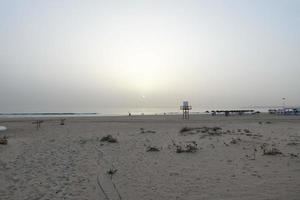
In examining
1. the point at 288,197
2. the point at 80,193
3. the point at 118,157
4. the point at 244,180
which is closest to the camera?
the point at 288,197

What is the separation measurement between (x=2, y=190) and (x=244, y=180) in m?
6.70

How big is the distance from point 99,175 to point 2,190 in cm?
284

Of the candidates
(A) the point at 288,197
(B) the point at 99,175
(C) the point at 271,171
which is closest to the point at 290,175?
(C) the point at 271,171

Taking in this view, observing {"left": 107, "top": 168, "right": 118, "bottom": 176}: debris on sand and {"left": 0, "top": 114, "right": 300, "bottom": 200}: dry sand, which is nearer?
{"left": 0, "top": 114, "right": 300, "bottom": 200}: dry sand

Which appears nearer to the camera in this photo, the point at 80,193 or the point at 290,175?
the point at 80,193

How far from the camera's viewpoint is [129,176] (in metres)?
9.93

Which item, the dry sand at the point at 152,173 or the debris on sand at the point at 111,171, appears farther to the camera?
the debris on sand at the point at 111,171

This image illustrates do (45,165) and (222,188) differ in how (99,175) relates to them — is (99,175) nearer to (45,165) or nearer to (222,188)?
(45,165)

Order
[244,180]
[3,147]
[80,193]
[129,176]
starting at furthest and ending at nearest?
[3,147]
[129,176]
[244,180]
[80,193]

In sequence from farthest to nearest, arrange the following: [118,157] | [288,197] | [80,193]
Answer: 1. [118,157]
2. [80,193]
3. [288,197]

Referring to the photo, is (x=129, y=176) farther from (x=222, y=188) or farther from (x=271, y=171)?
(x=271, y=171)

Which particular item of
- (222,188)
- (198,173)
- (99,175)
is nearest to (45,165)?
(99,175)

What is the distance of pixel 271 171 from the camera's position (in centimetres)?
1016

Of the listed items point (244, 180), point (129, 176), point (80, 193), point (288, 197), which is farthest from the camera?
point (129, 176)
